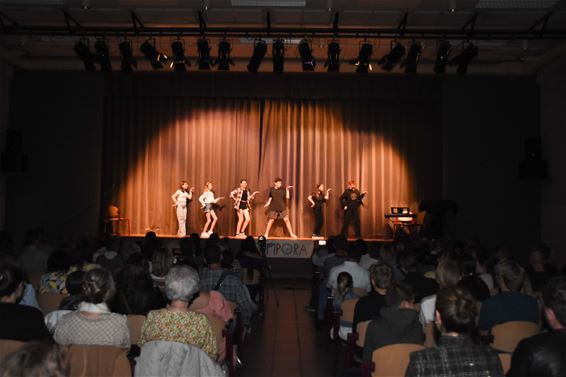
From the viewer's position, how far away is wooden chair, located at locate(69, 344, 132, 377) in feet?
9.20

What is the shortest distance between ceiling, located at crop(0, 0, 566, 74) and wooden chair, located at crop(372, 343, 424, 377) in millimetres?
6961

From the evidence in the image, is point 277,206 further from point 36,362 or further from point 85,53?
point 36,362

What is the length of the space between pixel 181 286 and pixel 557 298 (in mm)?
1779

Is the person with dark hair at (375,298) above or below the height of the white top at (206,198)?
below

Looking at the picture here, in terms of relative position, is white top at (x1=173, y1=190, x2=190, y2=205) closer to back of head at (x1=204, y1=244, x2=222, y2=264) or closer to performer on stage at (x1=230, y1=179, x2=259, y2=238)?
performer on stage at (x1=230, y1=179, x2=259, y2=238)

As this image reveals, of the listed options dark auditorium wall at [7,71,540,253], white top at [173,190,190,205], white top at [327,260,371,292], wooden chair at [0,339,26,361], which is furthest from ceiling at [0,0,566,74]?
wooden chair at [0,339,26,361]

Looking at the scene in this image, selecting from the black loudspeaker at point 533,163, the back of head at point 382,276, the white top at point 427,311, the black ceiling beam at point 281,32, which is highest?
the black ceiling beam at point 281,32

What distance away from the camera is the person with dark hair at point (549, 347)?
2068mm

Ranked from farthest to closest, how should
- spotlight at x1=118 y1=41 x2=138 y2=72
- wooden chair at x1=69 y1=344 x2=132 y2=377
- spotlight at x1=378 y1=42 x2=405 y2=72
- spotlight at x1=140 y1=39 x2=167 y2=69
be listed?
1. spotlight at x1=140 y1=39 x2=167 y2=69
2. spotlight at x1=118 y1=41 x2=138 y2=72
3. spotlight at x1=378 y1=42 x2=405 y2=72
4. wooden chair at x1=69 y1=344 x2=132 y2=377

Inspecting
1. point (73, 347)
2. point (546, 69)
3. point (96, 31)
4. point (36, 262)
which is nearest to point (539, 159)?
point (546, 69)

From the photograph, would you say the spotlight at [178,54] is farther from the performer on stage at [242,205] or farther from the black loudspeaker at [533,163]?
the black loudspeaker at [533,163]

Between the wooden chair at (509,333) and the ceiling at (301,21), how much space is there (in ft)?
21.1

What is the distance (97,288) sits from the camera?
323 centimetres

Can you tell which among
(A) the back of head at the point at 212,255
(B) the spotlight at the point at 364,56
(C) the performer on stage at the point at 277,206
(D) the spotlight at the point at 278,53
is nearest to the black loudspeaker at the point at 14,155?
(C) the performer on stage at the point at 277,206
